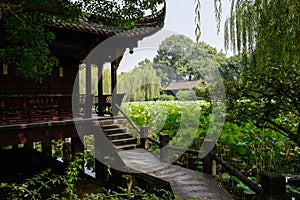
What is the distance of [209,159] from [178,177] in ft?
2.03

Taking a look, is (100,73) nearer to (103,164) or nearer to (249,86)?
(103,164)

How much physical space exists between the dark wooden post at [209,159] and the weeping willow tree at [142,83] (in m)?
9.89

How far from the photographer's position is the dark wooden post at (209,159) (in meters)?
4.83

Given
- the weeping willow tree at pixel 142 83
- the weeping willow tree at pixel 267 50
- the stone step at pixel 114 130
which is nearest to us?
the weeping willow tree at pixel 267 50

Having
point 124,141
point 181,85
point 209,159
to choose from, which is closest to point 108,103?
point 124,141

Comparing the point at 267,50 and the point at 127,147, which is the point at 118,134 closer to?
the point at 127,147

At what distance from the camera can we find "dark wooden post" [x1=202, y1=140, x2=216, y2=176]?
4832 millimetres

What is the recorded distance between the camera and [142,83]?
15.5 metres

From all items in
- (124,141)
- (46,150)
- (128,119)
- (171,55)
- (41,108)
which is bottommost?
(46,150)

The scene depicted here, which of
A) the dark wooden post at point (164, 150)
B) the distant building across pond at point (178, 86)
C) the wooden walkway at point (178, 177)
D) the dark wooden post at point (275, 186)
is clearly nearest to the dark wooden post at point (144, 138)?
the wooden walkway at point (178, 177)

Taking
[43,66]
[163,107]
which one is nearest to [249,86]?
[43,66]

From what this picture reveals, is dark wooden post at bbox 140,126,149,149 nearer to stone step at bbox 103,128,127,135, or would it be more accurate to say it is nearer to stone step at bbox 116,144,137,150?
stone step at bbox 116,144,137,150

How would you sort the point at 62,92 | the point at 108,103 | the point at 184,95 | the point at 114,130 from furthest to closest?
the point at 184,95 → the point at 108,103 → the point at 62,92 → the point at 114,130

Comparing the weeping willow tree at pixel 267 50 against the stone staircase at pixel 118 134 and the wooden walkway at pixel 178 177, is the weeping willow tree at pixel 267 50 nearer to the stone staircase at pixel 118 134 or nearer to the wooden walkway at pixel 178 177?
the wooden walkway at pixel 178 177
